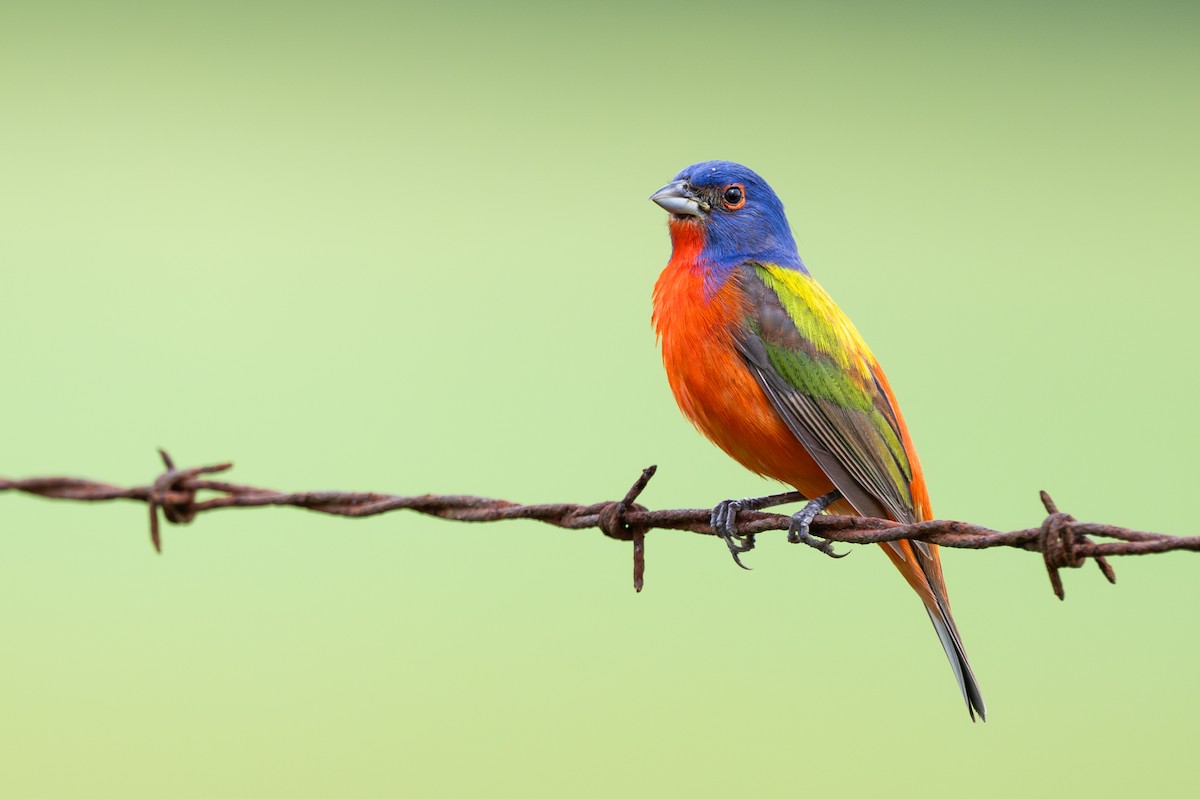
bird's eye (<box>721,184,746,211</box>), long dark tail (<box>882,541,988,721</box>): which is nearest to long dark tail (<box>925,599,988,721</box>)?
long dark tail (<box>882,541,988,721</box>)

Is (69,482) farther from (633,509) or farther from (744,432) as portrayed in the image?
(744,432)

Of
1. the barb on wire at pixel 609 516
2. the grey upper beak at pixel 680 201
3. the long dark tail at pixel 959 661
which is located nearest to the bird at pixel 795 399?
the long dark tail at pixel 959 661

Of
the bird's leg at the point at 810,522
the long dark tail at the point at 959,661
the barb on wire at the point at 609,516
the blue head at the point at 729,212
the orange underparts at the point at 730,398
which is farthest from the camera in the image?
the blue head at the point at 729,212

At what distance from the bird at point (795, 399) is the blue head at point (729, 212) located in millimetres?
81

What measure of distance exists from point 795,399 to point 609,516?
1.15m

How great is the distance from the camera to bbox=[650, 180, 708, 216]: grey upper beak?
4.70 meters

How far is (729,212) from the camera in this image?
15.4 ft

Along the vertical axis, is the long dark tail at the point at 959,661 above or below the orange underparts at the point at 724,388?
below

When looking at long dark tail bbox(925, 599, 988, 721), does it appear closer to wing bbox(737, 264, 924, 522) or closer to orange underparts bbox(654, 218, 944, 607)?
orange underparts bbox(654, 218, 944, 607)

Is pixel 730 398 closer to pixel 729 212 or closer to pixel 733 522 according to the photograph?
pixel 733 522

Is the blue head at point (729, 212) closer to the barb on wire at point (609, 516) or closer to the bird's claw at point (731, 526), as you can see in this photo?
the bird's claw at point (731, 526)

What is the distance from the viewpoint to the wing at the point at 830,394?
3.95 m

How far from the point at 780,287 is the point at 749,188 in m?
0.57

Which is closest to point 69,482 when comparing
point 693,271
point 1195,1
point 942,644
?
point 693,271
